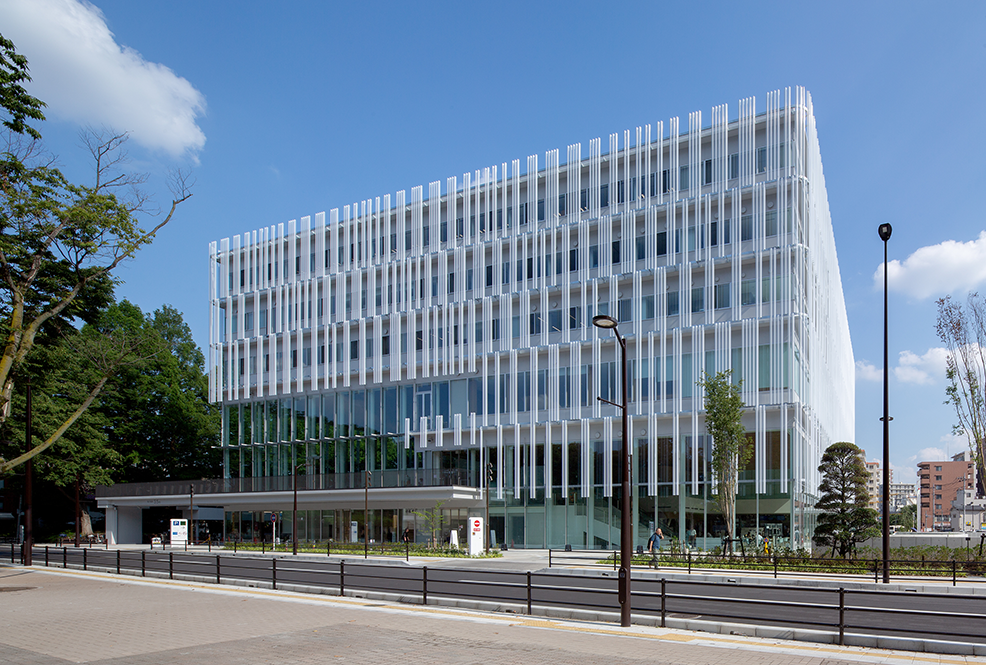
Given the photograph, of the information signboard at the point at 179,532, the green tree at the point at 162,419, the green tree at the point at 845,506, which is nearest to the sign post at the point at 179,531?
the information signboard at the point at 179,532

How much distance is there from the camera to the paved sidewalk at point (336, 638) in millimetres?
11641

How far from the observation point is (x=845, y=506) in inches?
1459

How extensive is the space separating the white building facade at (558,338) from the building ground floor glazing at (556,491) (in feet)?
0.45

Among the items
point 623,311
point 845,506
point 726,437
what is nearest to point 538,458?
point 623,311

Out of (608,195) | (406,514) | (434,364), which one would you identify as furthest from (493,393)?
(608,195)

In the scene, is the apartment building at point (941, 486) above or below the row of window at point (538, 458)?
below

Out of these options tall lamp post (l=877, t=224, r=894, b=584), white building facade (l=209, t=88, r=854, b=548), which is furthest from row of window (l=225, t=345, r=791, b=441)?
tall lamp post (l=877, t=224, r=894, b=584)

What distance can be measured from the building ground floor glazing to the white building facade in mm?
138

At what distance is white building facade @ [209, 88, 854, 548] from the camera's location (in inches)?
1748

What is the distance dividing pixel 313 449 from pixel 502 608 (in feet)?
151

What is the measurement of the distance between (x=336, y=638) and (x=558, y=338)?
123ft

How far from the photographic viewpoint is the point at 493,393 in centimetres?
5225

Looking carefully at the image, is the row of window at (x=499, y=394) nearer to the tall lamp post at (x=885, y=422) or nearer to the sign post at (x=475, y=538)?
the sign post at (x=475, y=538)

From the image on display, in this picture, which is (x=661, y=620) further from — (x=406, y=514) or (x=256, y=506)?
(x=256, y=506)
